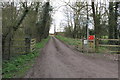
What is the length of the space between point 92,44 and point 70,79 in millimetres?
8275

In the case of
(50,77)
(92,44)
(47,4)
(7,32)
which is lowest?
(50,77)

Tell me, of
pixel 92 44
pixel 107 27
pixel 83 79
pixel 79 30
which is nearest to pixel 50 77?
pixel 83 79

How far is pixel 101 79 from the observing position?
4.64 metres

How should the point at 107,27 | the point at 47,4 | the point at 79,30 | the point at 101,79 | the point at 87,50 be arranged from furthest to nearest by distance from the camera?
the point at 79,30 → the point at 107,27 → the point at 47,4 → the point at 87,50 → the point at 101,79

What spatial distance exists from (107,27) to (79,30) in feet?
40.1

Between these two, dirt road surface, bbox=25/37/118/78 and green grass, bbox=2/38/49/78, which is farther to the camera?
green grass, bbox=2/38/49/78

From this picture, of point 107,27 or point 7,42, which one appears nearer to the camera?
point 7,42

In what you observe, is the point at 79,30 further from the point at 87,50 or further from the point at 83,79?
the point at 83,79

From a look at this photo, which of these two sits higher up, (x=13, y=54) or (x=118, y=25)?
(x=118, y=25)

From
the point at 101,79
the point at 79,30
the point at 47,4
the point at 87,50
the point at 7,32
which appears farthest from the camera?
the point at 79,30

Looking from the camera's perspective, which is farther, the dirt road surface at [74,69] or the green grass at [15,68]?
the green grass at [15,68]

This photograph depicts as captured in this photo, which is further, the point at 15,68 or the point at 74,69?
the point at 15,68

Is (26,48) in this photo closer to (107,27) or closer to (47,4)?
(47,4)

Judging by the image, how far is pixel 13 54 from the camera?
9320 millimetres
